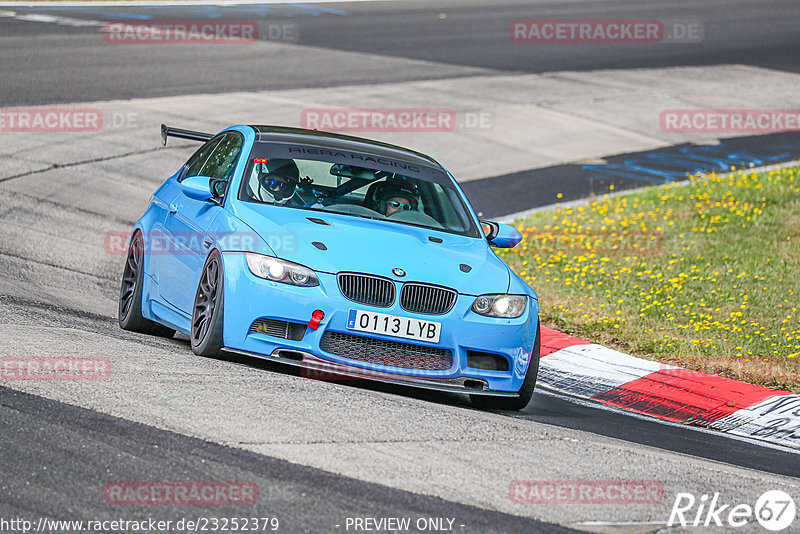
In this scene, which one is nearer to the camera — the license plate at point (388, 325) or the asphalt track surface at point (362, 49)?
the license plate at point (388, 325)

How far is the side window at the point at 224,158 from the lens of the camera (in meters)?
8.75

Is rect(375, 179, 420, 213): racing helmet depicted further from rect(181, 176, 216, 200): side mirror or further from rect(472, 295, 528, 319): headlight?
rect(472, 295, 528, 319): headlight

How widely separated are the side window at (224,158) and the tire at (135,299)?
29.4 inches

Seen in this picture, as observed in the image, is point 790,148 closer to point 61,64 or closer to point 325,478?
point 61,64

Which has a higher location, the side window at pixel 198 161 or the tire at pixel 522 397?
the side window at pixel 198 161

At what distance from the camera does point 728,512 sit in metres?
5.55

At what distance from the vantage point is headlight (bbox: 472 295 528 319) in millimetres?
7488

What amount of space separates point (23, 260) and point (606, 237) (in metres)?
6.71

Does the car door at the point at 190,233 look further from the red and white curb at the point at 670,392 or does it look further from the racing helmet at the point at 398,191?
the red and white curb at the point at 670,392

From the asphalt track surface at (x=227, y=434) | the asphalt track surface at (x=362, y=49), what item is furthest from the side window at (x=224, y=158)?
the asphalt track surface at (x=362, y=49)

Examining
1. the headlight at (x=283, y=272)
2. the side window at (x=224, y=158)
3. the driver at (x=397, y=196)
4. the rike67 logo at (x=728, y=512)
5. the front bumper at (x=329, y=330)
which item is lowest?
the rike67 logo at (x=728, y=512)

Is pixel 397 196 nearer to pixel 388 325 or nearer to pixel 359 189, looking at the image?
pixel 359 189

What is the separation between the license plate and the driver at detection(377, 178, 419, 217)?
139 cm

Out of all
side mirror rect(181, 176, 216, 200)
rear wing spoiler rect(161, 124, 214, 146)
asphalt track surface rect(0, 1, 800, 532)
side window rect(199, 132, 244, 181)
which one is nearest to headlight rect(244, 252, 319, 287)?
asphalt track surface rect(0, 1, 800, 532)
